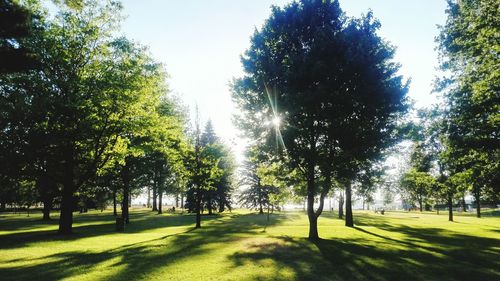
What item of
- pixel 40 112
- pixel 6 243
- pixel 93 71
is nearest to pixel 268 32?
pixel 93 71

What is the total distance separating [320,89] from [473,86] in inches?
360

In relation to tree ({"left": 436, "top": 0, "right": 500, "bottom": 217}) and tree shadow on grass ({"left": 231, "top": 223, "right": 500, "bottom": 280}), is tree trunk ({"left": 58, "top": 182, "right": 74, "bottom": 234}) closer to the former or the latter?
tree shadow on grass ({"left": 231, "top": 223, "right": 500, "bottom": 280})

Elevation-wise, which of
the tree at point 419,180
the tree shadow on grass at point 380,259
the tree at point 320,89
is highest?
the tree at point 320,89

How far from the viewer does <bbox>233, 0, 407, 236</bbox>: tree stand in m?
17.2

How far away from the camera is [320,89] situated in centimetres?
1678

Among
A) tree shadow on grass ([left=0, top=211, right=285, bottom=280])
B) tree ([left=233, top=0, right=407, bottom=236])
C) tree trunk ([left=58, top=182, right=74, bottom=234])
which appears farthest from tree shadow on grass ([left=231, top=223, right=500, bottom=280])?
tree trunk ([left=58, top=182, right=74, bottom=234])

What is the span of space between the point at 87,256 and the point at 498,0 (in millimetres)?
22754

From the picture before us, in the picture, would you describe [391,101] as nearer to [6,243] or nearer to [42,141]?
[42,141]

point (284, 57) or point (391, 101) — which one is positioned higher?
point (284, 57)

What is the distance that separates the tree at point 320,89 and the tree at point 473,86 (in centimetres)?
479

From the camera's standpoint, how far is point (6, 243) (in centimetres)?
1884

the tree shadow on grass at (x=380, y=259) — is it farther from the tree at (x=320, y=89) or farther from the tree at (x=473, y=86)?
the tree at (x=473, y=86)

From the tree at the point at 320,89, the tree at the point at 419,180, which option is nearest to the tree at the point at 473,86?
the tree at the point at 320,89

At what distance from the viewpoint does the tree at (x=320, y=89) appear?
17.2m
